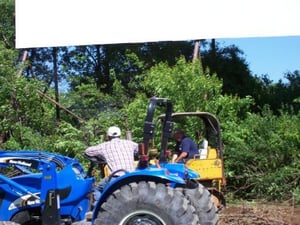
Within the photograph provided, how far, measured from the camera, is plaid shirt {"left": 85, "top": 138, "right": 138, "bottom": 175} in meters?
7.66

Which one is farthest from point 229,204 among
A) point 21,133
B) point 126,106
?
point 21,133

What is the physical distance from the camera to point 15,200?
768cm

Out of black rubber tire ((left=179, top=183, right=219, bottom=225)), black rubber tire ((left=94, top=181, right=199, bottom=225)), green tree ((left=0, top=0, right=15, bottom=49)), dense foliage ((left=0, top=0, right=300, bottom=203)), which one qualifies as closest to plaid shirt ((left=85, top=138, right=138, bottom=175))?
black rubber tire ((left=94, top=181, right=199, bottom=225))

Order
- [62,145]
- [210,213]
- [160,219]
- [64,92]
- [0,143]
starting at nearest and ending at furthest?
[160,219], [210,213], [62,145], [0,143], [64,92]

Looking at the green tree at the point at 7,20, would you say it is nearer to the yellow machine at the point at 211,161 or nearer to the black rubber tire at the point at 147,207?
the yellow machine at the point at 211,161

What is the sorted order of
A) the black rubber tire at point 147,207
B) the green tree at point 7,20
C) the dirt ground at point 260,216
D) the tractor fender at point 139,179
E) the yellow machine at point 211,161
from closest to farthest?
the black rubber tire at point 147,207 → the tractor fender at point 139,179 → the dirt ground at point 260,216 → the yellow machine at point 211,161 → the green tree at point 7,20

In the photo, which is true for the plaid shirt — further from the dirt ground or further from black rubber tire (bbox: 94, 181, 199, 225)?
the dirt ground

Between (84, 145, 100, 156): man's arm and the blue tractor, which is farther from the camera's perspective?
(84, 145, 100, 156): man's arm

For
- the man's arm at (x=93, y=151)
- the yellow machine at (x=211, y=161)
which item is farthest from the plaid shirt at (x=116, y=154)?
the yellow machine at (x=211, y=161)

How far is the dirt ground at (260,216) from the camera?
1007 cm

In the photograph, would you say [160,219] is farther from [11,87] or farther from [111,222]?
[11,87]

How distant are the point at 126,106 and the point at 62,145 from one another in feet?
6.44

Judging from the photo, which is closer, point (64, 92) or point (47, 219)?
point (47, 219)

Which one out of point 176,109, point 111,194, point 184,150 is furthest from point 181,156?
point 111,194
